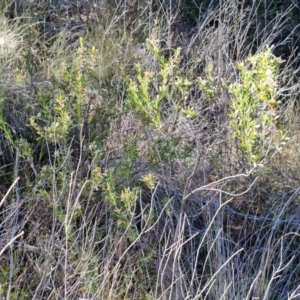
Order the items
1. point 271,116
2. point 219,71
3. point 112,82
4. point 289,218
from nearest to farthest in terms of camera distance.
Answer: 1. point 271,116
2. point 289,218
3. point 219,71
4. point 112,82

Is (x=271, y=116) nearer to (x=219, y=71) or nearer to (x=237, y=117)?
(x=237, y=117)

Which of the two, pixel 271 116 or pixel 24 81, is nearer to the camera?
pixel 271 116

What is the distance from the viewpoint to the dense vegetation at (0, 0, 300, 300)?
111 inches

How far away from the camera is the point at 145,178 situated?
2932mm

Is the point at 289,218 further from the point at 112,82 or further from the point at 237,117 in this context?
the point at 112,82

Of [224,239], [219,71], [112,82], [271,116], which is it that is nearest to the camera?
[271,116]

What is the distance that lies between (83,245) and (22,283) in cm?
31

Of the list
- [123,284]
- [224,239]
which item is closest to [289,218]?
[224,239]

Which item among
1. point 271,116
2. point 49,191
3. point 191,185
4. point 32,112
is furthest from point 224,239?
point 32,112

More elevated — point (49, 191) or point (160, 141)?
point (160, 141)

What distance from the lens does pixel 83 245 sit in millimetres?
2883

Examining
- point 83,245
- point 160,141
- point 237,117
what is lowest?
point 83,245

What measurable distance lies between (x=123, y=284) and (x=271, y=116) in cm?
94

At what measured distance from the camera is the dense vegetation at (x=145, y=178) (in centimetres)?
282
